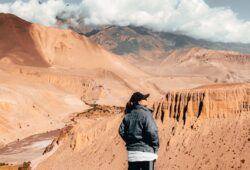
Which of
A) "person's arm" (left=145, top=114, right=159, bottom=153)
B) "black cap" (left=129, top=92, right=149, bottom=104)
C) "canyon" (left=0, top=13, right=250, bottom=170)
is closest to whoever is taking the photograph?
"person's arm" (left=145, top=114, right=159, bottom=153)

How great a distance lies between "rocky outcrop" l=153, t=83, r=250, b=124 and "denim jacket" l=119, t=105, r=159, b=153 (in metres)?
20.9

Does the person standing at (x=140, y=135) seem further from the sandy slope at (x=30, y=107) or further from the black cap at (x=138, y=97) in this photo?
the sandy slope at (x=30, y=107)

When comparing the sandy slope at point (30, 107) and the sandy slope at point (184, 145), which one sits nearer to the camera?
the sandy slope at point (184, 145)

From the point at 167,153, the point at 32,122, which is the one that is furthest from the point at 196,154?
the point at 32,122

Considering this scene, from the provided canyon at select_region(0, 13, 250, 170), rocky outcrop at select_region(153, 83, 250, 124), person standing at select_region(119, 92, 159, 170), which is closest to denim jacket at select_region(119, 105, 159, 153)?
person standing at select_region(119, 92, 159, 170)

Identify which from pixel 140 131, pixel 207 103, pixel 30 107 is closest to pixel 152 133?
pixel 140 131

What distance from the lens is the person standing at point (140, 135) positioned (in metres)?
6.39

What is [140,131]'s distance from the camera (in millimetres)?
6602

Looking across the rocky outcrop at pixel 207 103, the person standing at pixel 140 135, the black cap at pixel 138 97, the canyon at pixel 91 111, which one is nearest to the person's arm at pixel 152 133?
the person standing at pixel 140 135

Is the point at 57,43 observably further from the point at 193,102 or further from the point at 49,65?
the point at 193,102

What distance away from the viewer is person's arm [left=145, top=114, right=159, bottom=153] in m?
6.36

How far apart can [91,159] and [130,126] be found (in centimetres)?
2391

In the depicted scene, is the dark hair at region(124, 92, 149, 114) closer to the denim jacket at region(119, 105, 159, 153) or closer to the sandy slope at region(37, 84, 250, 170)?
the denim jacket at region(119, 105, 159, 153)

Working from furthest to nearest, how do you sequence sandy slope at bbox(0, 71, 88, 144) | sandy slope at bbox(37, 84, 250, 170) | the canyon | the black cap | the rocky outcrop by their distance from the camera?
sandy slope at bbox(0, 71, 88, 144), the rocky outcrop, the canyon, sandy slope at bbox(37, 84, 250, 170), the black cap
